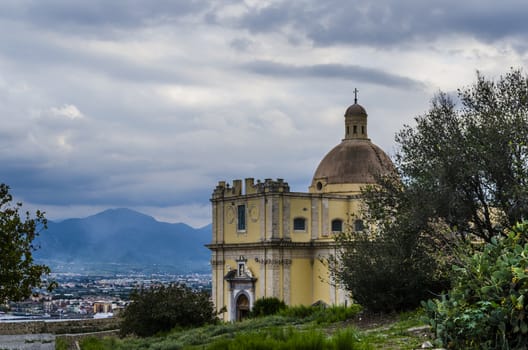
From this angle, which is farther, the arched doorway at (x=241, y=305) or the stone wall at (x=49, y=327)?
the arched doorway at (x=241, y=305)

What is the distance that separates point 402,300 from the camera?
21125 mm

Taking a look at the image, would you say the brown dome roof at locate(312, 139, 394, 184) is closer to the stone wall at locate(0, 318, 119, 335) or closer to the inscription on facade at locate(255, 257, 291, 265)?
the inscription on facade at locate(255, 257, 291, 265)

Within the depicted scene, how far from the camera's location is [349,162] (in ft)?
164

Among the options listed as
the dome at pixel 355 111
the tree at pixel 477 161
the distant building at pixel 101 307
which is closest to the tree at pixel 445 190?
the tree at pixel 477 161

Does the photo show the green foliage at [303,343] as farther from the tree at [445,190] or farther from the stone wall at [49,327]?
the stone wall at [49,327]

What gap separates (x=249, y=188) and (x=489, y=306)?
3990 cm

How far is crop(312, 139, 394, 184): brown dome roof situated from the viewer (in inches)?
1940

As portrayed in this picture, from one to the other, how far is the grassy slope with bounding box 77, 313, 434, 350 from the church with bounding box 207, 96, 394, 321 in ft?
73.0

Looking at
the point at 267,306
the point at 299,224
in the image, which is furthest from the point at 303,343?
the point at 299,224

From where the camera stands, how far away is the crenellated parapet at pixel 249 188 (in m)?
48.2

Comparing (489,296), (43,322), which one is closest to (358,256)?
(489,296)

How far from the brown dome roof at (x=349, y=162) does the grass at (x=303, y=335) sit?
2296 cm

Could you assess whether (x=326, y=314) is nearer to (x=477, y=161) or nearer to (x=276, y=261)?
(x=477, y=161)

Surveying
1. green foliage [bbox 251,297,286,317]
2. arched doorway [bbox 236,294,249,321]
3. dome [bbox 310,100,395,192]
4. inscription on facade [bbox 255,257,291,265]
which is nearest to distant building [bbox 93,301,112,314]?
arched doorway [bbox 236,294,249,321]
